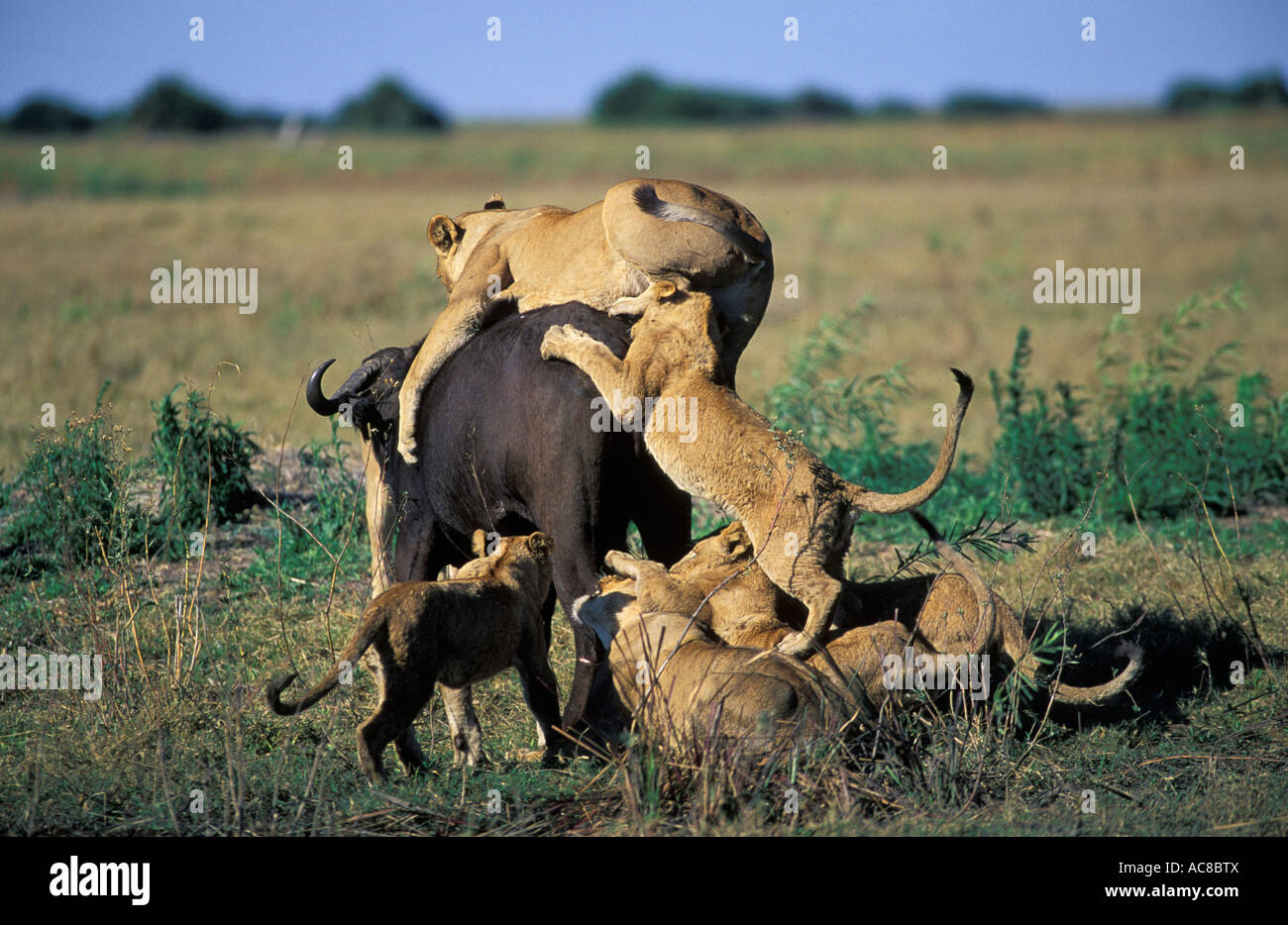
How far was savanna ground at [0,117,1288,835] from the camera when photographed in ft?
15.8

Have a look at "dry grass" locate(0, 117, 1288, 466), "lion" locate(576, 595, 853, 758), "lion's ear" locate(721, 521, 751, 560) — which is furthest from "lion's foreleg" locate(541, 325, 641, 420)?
"dry grass" locate(0, 117, 1288, 466)

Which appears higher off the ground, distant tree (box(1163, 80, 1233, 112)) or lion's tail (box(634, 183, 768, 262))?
distant tree (box(1163, 80, 1233, 112))

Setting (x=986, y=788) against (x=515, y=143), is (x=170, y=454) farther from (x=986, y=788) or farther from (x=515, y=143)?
(x=515, y=143)

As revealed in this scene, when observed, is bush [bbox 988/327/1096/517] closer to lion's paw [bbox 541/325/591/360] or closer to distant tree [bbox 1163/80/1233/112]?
lion's paw [bbox 541/325/591/360]

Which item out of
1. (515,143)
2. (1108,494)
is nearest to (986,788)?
(1108,494)

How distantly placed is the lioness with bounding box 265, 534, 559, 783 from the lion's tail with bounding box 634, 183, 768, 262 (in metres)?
1.34

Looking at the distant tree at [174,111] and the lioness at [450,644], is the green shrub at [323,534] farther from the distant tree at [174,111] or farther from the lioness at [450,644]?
the distant tree at [174,111]

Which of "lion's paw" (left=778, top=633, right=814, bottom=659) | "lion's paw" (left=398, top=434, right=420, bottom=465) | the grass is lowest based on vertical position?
the grass

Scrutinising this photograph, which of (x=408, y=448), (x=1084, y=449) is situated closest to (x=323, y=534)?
(x=408, y=448)

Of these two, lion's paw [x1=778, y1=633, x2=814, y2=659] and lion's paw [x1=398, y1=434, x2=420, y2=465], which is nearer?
lion's paw [x1=778, y1=633, x2=814, y2=659]

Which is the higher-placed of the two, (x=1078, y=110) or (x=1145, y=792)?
(x=1078, y=110)

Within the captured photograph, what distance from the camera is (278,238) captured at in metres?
24.6

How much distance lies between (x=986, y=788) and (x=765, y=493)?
1.33 meters

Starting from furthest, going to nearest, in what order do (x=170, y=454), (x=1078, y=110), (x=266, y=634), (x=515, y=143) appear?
(x=1078, y=110) < (x=515, y=143) < (x=170, y=454) < (x=266, y=634)
